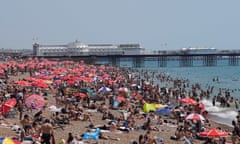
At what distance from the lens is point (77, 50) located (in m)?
101


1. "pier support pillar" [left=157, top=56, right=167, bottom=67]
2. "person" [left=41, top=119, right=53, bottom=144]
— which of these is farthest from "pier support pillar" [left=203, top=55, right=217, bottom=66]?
"person" [left=41, top=119, right=53, bottom=144]

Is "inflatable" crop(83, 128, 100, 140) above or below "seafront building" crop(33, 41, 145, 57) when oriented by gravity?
below

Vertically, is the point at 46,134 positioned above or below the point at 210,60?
below

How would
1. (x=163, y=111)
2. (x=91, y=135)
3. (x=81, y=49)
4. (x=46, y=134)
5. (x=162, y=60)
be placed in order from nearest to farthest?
(x=46, y=134) → (x=91, y=135) → (x=163, y=111) → (x=162, y=60) → (x=81, y=49)

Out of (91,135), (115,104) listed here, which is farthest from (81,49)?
(91,135)

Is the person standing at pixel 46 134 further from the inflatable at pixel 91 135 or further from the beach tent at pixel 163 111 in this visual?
the beach tent at pixel 163 111

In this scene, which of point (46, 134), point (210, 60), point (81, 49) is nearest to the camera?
point (46, 134)

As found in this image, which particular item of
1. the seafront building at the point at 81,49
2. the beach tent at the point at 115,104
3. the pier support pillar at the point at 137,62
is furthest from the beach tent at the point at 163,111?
the seafront building at the point at 81,49

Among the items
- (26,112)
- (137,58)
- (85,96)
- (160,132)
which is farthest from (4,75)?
(137,58)

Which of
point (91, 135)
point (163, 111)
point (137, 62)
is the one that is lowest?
point (91, 135)

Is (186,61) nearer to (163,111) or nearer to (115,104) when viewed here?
(115,104)

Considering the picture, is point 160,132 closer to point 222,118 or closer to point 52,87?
point 222,118

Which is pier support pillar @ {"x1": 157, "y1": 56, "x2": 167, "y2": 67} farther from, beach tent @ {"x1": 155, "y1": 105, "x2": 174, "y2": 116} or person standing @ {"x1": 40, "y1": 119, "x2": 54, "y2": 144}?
person standing @ {"x1": 40, "y1": 119, "x2": 54, "y2": 144}

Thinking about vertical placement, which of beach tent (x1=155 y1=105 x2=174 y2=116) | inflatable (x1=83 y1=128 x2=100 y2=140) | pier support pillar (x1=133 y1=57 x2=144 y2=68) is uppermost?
pier support pillar (x1=133 y1=57 x2=144 y2=68)
